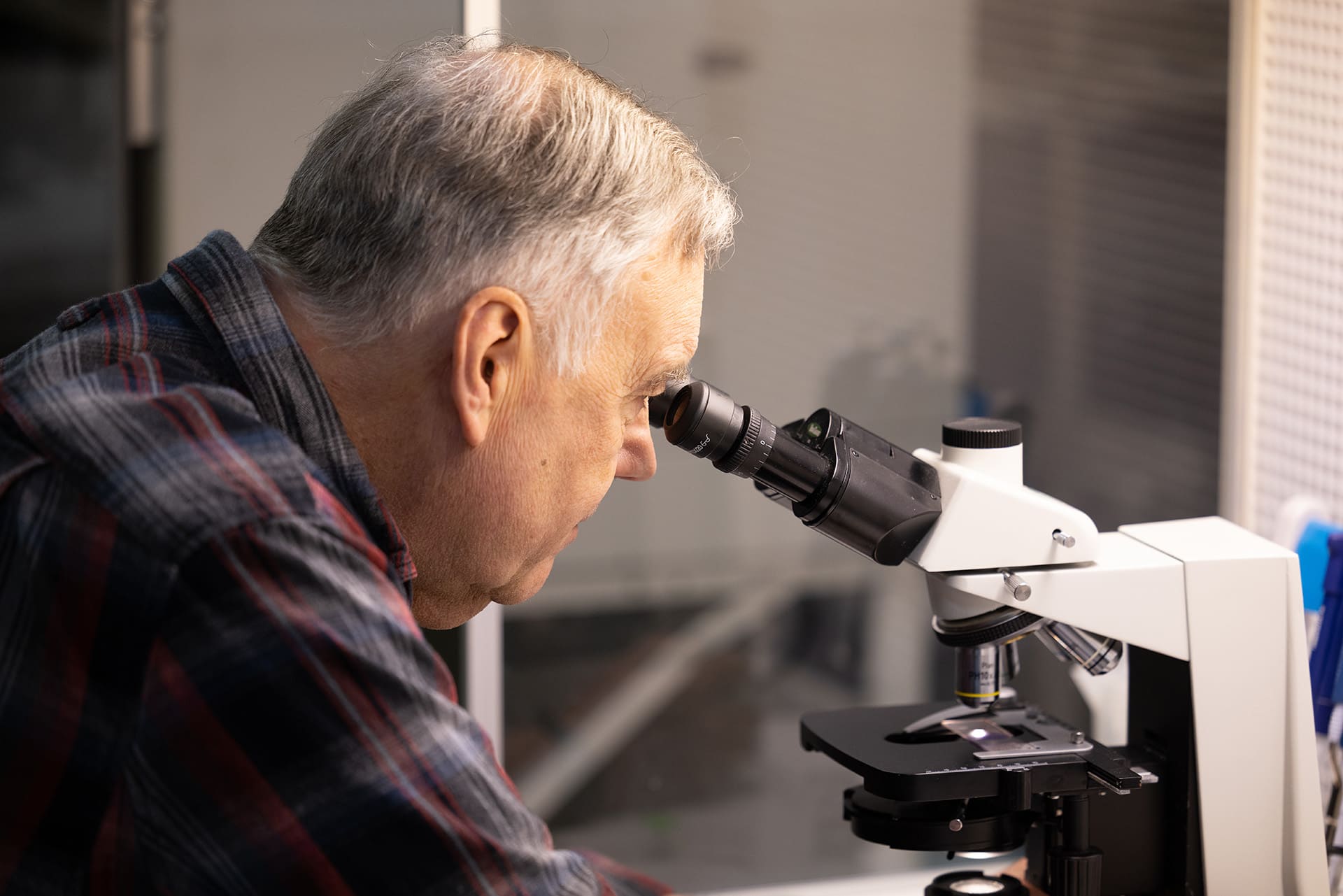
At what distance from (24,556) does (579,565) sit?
1.22m

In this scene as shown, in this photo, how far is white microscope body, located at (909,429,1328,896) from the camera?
3.80 ft

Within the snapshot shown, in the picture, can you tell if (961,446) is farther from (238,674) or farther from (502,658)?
(502,658)

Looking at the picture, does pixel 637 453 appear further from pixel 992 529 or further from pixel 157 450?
pixel 157 450

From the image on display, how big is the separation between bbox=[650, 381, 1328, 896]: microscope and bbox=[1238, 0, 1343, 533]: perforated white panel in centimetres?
55

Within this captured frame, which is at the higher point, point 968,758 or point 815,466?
point 815,466

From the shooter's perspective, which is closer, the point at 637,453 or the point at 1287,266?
the point at 637,453

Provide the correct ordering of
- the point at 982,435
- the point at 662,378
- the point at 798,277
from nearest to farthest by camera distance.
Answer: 1. the point at 662,378
2. the point at 982,435
3. the point at 798,277

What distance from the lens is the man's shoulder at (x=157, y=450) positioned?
0.73 m

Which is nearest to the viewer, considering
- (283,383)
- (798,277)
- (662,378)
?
(283,383)

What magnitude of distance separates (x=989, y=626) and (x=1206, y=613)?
0.67ft

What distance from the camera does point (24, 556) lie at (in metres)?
0.76

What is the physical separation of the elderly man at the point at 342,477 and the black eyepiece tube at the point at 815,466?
46mm

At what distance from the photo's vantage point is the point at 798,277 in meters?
1.96

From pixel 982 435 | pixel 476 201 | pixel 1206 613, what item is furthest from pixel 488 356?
pixel 1206 613
